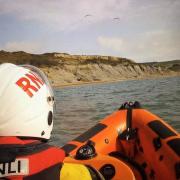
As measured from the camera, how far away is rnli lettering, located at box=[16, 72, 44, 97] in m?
1.53

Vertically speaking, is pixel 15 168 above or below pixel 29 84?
below

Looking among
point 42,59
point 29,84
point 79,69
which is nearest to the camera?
point 29,84

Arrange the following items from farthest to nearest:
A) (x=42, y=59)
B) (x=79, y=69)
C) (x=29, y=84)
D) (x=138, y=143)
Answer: (x=42, y=59) < (x=79, y=69) < (x=138, y=143) < (x=29, y=84)

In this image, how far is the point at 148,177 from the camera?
3.53 m

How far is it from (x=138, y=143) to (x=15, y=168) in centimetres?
261

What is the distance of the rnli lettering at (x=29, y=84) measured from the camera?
60.3 inches

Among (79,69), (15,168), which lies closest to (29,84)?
(15,168)

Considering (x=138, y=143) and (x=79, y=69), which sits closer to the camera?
(x=138, y=143)

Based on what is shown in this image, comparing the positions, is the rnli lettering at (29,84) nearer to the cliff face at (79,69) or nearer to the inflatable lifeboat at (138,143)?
the inflatable lifeboat at (138,143)

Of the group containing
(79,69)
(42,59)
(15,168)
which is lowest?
(15,168)

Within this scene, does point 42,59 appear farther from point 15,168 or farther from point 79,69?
point 15,168

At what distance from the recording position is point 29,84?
Result: 1.56 metres

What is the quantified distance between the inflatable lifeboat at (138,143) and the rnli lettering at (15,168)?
4.41ft

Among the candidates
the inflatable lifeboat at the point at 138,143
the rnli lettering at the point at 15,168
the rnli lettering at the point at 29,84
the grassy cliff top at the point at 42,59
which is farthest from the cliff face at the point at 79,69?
the rnli lettering at the point at 15,168
